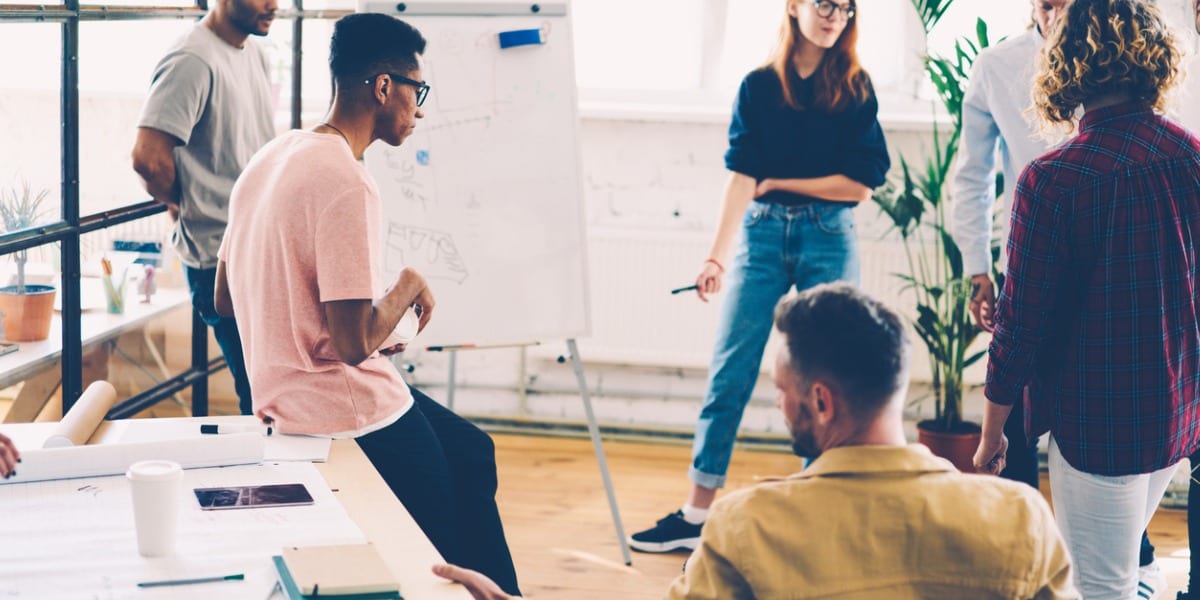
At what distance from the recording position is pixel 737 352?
3.19 m

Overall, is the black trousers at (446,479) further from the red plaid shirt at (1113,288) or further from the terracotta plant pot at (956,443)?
the terracotta plant pot at (956,443)

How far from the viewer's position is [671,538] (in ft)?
10.8

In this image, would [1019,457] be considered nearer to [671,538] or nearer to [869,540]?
[671,538]

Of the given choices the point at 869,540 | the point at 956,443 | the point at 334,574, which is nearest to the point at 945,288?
the point at 956,443

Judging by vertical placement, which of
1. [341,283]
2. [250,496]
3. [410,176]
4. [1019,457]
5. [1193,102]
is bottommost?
[1019,457]

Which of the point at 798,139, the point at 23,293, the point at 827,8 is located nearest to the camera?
the point at 23,293

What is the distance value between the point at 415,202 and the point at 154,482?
1.70 m

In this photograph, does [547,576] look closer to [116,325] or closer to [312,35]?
[116,325]

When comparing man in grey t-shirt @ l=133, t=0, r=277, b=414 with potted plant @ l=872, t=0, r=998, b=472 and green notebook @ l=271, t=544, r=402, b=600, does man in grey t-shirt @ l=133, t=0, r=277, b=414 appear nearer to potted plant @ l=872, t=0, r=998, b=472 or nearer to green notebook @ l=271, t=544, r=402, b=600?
green notebook @ l=271, t=544, r=402, b=600

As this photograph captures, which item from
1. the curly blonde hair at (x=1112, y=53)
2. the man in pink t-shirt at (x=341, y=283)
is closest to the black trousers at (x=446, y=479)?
the man in pink t-shirt at (x=341, y=283)

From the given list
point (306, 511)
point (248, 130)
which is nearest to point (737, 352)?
point (248, 130)

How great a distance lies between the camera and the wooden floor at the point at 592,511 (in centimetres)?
309

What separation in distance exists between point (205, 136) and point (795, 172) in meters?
1.43

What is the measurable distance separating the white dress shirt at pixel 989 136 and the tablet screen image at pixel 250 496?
5.44 feet
